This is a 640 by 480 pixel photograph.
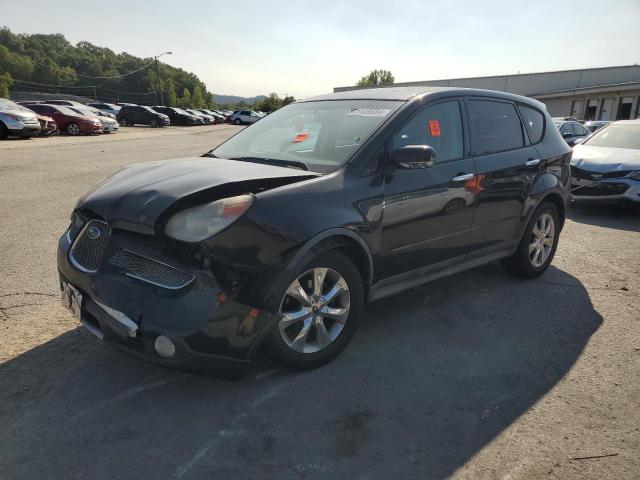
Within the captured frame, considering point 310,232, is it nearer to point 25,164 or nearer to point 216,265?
point 216,265

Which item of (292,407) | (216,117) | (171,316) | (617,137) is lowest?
(292,407)

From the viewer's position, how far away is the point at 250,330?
8.85 ft

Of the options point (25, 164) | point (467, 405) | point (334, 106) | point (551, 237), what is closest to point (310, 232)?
point (467, 405)

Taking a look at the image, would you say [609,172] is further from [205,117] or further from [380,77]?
[380,77]

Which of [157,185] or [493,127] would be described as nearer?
[157,185]

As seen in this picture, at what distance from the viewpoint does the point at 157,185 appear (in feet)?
9.66

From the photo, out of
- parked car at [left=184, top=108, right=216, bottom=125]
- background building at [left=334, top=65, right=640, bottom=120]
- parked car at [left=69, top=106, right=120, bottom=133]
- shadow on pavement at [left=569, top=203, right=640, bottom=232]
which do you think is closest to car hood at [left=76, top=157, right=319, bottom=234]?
shadow on pavement at [left=569, top=203, right=640, bottom=232]

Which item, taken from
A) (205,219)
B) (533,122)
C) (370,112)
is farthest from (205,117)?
(205,219)

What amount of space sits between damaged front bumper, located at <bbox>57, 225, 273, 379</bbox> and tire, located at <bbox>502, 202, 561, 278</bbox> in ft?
10.0

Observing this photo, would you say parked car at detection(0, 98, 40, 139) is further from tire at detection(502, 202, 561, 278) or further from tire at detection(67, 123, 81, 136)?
tire at detection(502, 202, 561, 278)

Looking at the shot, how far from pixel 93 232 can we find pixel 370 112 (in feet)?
6.80

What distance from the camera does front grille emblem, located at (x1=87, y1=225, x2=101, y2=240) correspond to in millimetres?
2959

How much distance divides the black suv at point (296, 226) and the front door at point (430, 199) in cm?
1

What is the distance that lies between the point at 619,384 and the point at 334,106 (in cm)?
282
